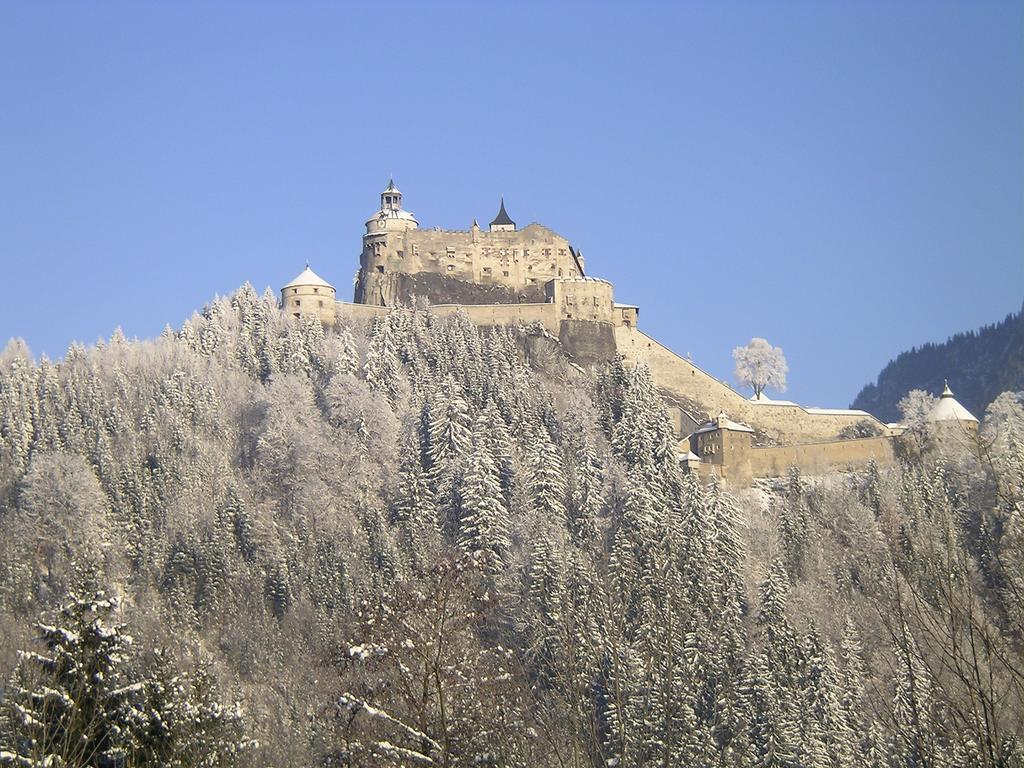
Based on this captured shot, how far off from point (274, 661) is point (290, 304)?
110 feet

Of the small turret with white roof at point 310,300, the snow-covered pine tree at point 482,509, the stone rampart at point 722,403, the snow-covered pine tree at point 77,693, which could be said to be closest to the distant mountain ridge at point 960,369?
the stone rampart at point 722,403

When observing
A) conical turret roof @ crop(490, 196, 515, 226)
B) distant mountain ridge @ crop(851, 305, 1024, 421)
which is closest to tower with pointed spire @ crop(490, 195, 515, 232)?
conical turret roof @ crop(490, 196, 515, 226)

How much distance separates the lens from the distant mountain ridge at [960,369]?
15838 centimetres

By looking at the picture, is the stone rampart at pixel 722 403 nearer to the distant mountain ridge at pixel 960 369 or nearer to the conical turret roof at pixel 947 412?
the conical turret roof at pixel 947 412

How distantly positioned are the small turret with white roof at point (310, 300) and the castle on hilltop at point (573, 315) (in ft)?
0.19

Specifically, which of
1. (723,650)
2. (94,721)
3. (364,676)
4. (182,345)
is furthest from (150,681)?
(182,345)

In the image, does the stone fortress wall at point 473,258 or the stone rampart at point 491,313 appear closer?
the stone rampart at point 491,313

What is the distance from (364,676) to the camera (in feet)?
108

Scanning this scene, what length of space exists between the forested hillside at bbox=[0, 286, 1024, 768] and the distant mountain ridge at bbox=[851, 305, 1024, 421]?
7198 cm

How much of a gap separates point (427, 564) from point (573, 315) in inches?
1344

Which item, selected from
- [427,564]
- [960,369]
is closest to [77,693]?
[427,564]

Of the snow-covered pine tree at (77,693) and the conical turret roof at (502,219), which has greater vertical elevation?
the conical turret roof at (502,219)

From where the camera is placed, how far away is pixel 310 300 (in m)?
95.4

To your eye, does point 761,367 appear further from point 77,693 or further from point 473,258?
point 77,693
